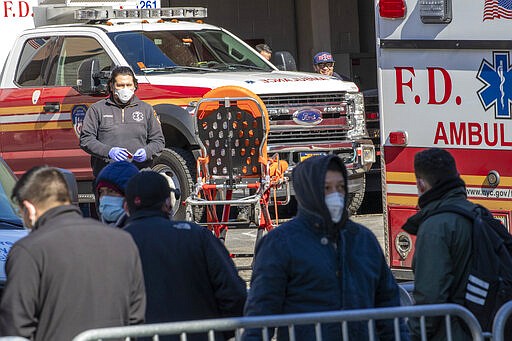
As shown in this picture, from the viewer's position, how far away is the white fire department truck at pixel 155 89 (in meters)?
13.2

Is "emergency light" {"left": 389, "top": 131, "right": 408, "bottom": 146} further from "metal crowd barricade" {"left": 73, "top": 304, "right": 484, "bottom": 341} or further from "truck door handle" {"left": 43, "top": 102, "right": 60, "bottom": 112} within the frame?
"truck door handle" {"left": 43, "top": 102, "right": 60, "bottom": 112}

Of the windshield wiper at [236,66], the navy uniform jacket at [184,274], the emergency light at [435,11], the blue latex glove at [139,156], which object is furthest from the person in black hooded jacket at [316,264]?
the windshield wiper at [236,66]

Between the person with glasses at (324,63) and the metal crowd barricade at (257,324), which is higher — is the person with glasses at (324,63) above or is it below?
above

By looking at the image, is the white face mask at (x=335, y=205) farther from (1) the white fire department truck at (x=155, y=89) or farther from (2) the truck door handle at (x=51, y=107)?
(2) the truck door handle at (x=51, y=107)

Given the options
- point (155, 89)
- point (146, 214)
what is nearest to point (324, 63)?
point (155, 89)

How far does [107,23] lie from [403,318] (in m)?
9.68

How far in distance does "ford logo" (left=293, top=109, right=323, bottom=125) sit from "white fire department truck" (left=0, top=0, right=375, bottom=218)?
11mm

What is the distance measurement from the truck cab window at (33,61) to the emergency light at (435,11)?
658 centimetres

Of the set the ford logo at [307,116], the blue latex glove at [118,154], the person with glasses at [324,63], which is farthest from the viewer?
the person with glasses at [324,63]

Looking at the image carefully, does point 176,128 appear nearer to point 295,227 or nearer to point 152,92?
point 152,92

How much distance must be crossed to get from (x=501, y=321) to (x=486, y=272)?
1.41ft

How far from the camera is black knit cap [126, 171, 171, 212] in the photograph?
548cm

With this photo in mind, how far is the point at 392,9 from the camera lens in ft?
27.8

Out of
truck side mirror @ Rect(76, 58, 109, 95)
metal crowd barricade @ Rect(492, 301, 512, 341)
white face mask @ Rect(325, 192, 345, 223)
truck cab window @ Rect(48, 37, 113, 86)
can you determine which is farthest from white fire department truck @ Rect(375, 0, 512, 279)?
truck cab window @ Rect(48, 37, 113, 86)
